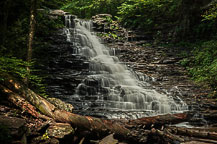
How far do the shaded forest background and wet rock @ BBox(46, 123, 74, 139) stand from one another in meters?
2.32

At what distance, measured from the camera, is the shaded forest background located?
7.87 metres

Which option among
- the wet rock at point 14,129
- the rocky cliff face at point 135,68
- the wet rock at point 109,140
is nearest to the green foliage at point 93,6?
the rocky cliff face at point 135,68

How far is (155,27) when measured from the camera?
1692cm

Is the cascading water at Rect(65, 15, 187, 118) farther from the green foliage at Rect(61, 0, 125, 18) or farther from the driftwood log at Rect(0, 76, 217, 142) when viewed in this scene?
the green foliage at Rect(61, 0, 125, 18)

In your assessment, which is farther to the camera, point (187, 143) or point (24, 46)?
point (24, 46)

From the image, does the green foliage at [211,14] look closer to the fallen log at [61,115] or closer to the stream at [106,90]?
the stream at [106,90]

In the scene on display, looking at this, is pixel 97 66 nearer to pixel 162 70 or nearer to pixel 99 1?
pixel 162 70

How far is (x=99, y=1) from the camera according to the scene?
68.3ft

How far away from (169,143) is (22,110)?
14.1ft

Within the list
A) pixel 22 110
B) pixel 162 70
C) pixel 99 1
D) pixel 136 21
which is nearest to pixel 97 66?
pixel 162 70

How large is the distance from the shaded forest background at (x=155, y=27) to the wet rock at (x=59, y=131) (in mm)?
2323

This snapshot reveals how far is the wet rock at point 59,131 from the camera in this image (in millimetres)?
3266

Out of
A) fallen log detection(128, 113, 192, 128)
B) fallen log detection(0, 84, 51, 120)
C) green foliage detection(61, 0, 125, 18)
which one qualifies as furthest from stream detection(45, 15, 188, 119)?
green foliage detection(61, 0, 125, 18)

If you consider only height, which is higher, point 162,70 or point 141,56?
point 141,56
